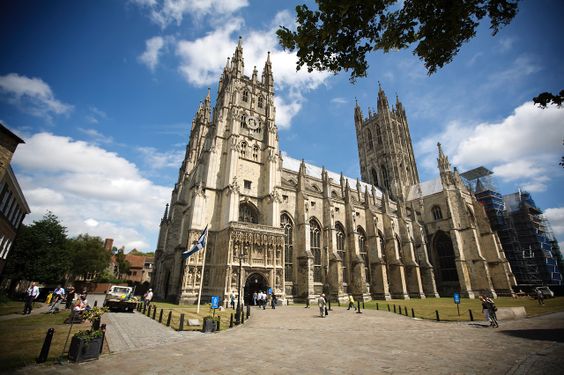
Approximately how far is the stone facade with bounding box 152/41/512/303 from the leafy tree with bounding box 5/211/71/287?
33.5 feet

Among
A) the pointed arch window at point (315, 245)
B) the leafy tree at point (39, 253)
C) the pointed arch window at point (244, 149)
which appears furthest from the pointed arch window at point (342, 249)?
the leafy tree at point (39, 253)

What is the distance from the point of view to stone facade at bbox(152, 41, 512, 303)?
26188 mm

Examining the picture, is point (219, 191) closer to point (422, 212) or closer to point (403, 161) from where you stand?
point (422, 212)

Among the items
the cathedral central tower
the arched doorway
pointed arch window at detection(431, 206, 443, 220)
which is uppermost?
the cathedral central tower

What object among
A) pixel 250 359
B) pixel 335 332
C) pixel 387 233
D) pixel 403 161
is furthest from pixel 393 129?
pixel 250 359

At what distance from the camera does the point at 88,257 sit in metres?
46.7

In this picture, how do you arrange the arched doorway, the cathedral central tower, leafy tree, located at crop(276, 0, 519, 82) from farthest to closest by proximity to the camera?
the cathedral central tower < the arched doorway < leafy tree, located at crop(276, 0, 519, 82)

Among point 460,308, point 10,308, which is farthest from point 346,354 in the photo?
point 10,308

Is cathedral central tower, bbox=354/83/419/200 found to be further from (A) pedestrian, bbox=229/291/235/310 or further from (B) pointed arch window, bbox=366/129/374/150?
(A) pedestrian, bbox=229/291/235/310

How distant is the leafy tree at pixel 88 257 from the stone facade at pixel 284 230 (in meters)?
22.0

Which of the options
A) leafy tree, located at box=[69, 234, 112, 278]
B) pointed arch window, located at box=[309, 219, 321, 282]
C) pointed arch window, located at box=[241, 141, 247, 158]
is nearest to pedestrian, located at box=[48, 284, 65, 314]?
pointed arch window, located at box=[241, 141, 247, 158]

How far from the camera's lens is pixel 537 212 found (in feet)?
184

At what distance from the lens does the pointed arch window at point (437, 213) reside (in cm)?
4448

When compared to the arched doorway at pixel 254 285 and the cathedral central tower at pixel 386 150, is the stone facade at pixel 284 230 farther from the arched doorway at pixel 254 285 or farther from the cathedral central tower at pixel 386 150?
the cathedral central tower at pixel 386 150
